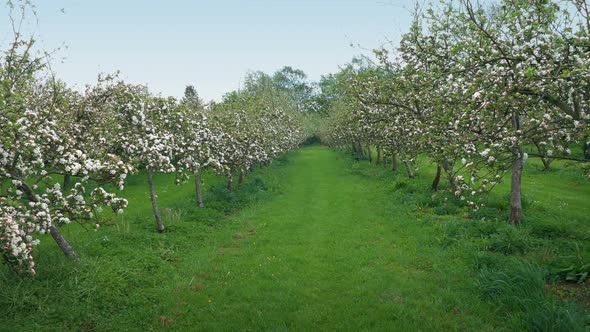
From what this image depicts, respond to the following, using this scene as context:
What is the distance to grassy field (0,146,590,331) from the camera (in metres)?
9.13

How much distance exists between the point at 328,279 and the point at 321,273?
47cm

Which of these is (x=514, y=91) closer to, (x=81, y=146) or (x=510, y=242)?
(x=510, y=242)

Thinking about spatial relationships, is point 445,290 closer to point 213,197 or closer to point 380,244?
point 380,244

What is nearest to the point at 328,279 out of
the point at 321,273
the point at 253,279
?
the point at 321,273

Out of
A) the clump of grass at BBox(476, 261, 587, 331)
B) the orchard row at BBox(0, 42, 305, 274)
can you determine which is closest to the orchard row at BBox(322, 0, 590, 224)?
the clump of grass at BBox(476, 261, 587, 331)

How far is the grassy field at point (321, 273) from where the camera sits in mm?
9133

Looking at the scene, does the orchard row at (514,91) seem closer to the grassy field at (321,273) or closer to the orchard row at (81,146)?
the grassy field at (321,273)

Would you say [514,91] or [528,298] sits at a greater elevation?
[514,91]

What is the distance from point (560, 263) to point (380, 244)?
595cm

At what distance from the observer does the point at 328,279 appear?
11.9 metres

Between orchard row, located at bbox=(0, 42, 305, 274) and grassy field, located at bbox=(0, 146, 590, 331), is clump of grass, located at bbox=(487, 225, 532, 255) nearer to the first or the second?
grassy field, located at bbox=(0, 146, 590, 331)

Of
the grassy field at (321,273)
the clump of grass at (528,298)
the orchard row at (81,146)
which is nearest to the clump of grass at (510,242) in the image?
the grassy field at (321,273)

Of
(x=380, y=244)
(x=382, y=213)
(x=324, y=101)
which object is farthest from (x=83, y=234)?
(x=324, y=101)

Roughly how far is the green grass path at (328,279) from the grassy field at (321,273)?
0.05m
